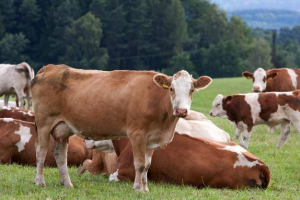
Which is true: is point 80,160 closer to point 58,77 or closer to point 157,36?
point 58,77

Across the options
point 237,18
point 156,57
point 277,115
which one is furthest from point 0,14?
point 277,115

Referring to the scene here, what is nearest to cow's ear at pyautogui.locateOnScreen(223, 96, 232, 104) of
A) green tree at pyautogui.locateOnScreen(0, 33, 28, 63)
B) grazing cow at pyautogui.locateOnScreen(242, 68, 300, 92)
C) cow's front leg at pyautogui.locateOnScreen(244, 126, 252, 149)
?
cow's front leg at pyautogui.locateOnScreen(244, 126, 252, 149)

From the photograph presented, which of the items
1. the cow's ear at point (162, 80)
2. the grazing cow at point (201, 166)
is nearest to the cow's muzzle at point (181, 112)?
the cow's ear at point (162, 80)

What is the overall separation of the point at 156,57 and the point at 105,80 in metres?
88.4

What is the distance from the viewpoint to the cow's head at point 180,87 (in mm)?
8391

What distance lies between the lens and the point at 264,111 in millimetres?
14812

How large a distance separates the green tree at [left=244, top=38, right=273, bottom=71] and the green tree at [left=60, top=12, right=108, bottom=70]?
1095 inches

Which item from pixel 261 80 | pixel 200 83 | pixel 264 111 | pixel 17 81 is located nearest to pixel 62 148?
pixel 200 83

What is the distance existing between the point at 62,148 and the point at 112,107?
112 centimetres

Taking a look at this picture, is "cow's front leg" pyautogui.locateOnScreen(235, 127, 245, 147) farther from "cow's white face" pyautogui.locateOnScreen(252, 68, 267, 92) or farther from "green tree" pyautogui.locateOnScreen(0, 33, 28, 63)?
"green tree" pyautogui.locateOnScreen(0, 33, 28, 63)

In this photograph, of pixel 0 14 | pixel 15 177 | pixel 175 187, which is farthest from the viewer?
pixel 0 14

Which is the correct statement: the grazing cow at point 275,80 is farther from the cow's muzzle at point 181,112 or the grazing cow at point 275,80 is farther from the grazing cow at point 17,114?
the cow's muzzle at point 181,112

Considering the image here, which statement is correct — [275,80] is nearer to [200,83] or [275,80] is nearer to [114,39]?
[200,83]

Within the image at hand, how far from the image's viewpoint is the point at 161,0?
334 ft
